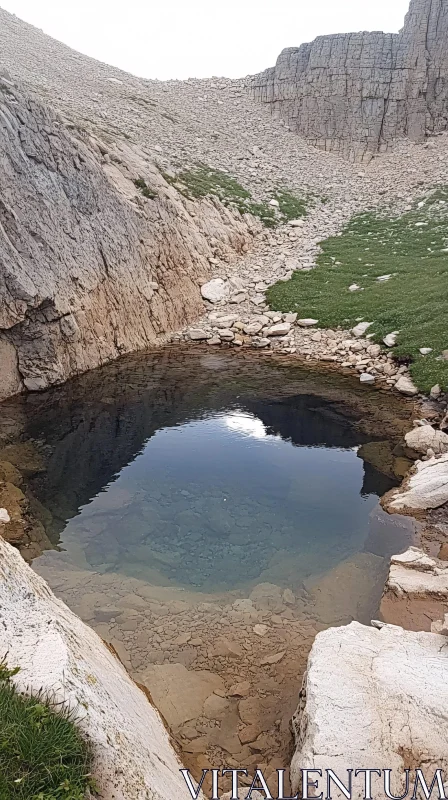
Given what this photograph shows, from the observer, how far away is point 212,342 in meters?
29.7

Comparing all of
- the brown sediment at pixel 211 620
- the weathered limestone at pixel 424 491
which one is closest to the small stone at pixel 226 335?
the brown sediment at pixel 211 620

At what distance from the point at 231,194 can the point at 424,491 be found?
35.9m

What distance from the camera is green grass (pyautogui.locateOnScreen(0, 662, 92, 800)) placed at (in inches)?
179

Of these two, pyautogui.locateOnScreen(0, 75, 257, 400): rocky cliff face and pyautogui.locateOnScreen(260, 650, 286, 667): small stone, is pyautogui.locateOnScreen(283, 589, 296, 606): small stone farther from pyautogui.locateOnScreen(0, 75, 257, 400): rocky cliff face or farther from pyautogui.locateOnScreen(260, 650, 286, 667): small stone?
pyautogui.locateOnScreen(0, 75, 257, 400): rocky cliff face

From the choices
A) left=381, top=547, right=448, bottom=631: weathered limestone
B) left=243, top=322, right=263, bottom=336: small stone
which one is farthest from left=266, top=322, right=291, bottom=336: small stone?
left=381, top=547, right=448, bottom=631: weathered limestone

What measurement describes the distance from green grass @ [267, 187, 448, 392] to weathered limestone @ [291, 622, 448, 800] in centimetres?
1545

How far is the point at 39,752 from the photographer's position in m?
4.80

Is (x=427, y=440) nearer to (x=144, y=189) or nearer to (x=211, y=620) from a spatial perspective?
(x=211, y=620)

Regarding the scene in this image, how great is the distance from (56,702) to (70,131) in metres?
30.6

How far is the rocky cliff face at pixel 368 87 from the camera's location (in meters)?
64.6

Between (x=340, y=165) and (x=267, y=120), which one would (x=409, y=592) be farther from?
(x=267, y=120)

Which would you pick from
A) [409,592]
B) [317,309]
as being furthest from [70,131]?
[409,592]

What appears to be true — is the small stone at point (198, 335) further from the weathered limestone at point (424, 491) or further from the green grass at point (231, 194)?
Answer: the weathered limestone at point (424, 491)

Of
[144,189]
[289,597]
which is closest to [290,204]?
[144,189]
